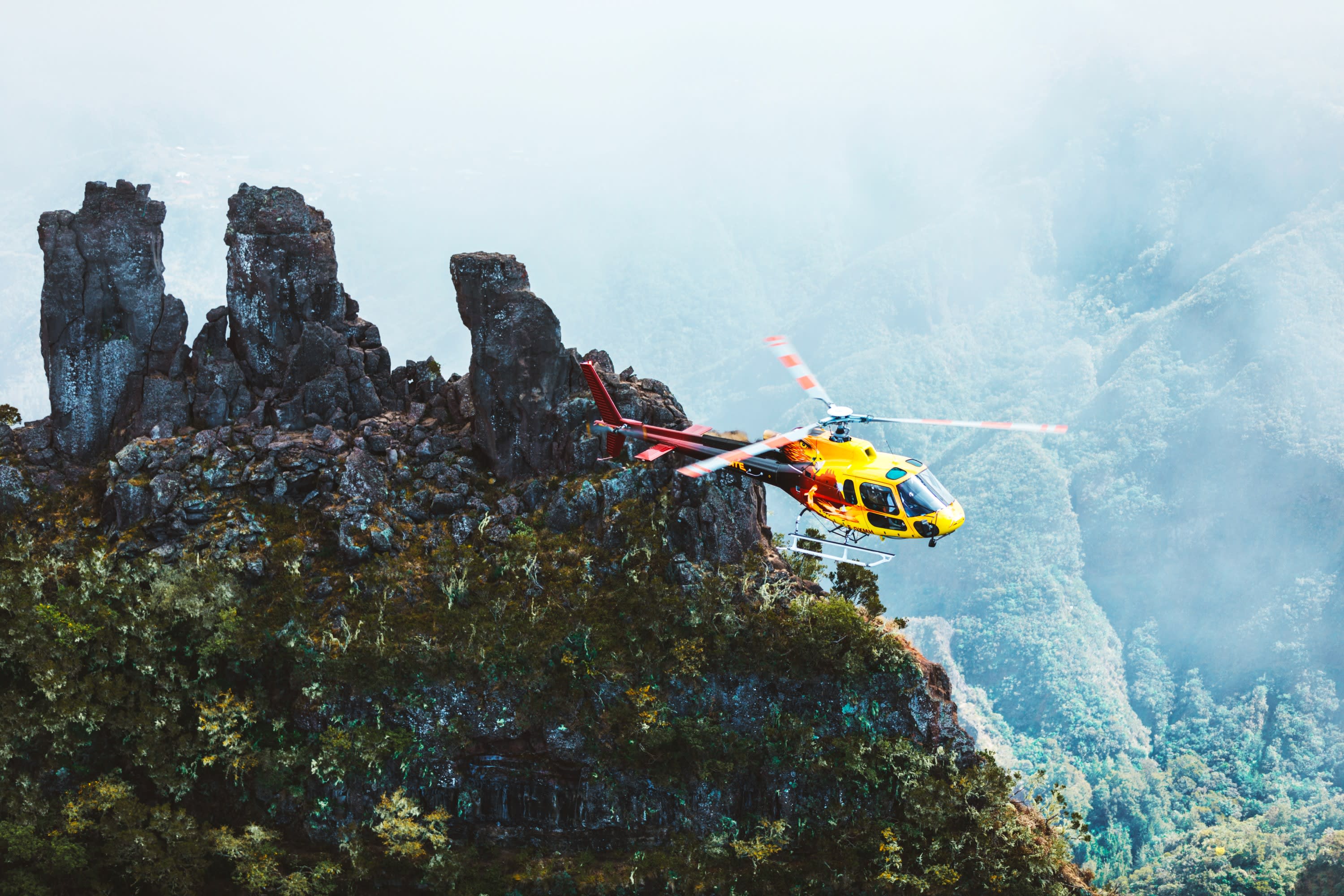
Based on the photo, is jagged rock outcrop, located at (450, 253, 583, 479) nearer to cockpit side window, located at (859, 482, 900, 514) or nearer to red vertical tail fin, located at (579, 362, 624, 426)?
red vertical tail fin, located at (579, 362, 624, 426)

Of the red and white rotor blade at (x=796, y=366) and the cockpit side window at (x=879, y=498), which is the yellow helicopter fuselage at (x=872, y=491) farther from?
the red and white rotor blade at (x=796, y=366)

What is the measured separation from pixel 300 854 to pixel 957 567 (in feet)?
501

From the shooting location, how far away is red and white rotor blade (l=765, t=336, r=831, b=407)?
102ft

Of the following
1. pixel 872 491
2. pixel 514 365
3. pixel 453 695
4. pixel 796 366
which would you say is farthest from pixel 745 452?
pixel 514 365

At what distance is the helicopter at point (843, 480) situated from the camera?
31.9 metres

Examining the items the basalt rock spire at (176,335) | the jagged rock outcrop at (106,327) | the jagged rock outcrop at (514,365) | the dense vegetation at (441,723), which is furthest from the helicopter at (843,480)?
the jagged rock outcrop at (106,327)

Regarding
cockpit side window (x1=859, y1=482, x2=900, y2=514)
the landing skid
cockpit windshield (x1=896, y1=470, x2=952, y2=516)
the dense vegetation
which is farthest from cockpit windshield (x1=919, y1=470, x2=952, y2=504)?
the dense vegetation

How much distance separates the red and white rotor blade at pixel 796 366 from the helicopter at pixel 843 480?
4cm

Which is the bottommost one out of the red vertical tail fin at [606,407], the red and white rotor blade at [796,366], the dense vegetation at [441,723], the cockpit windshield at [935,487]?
the dense vegetation at [441,723]

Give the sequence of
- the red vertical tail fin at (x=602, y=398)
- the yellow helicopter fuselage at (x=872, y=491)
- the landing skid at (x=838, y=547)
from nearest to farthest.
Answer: the yellow helicopter fuselage at (x=872, y=491) → the landing skid at (x=838, y=547) → the red vertical tail fin at (x=602, y=398)

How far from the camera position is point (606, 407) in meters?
39.5

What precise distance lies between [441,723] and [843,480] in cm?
1682

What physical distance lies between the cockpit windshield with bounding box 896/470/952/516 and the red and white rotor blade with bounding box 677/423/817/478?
340cm

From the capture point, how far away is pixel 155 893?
3656 centimetres
